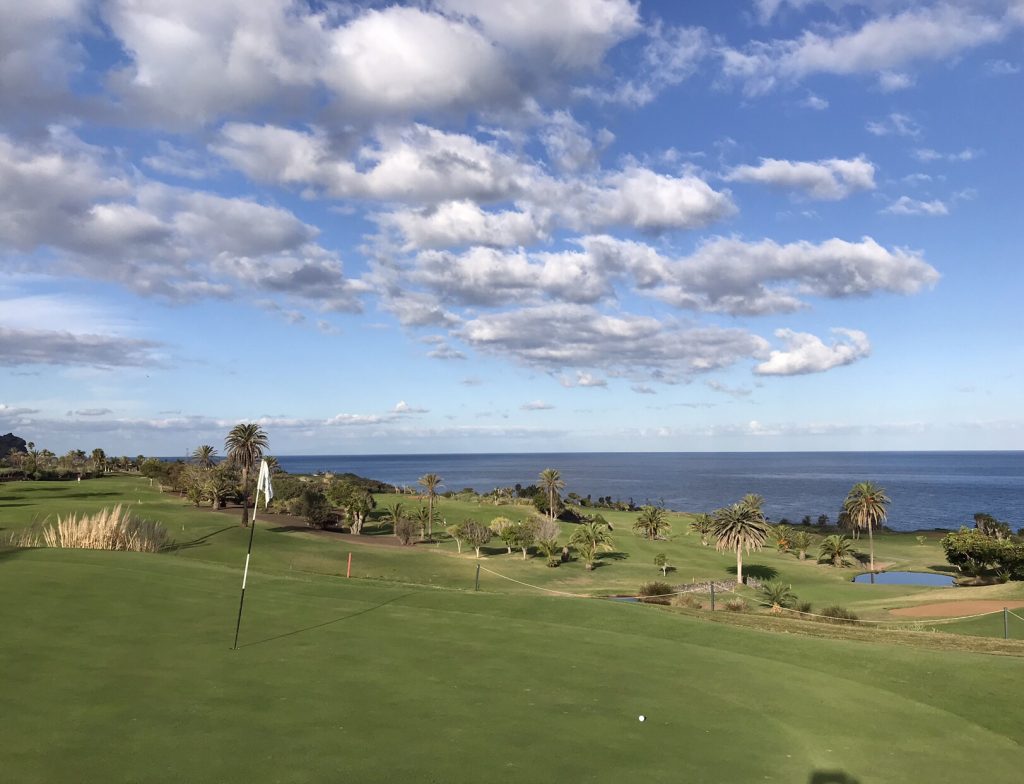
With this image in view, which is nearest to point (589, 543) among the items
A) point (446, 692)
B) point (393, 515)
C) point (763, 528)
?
point (763, 528)

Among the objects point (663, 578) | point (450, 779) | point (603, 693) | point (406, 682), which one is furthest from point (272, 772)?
point (663, 578)

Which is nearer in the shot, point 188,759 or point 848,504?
point 188,759

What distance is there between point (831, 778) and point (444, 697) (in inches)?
245

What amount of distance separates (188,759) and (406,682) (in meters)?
4.56

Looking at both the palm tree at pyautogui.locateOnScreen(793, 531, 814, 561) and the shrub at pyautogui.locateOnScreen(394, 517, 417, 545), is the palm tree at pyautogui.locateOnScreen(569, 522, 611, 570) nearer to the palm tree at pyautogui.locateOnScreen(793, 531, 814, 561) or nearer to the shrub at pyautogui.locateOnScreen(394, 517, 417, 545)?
the shrub at pyautogui.locateOnScreen(394, 517, 417, 545)

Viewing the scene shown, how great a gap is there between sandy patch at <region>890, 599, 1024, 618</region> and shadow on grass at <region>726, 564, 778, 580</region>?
2292cm

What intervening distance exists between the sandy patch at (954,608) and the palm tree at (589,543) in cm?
2623

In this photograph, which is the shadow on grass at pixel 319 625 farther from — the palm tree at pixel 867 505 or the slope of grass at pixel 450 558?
the palm tree at pixel 867 505

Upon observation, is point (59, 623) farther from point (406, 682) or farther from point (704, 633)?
point (704, 633)

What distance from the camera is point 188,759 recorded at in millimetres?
8898

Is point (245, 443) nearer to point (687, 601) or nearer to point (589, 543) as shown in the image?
point (589, 543)

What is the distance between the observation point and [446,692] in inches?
487

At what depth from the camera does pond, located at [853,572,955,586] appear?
68.4 m

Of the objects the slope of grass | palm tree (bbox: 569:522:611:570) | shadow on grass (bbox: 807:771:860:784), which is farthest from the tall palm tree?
shadow on grass (bbox: 807:771:860:784)
